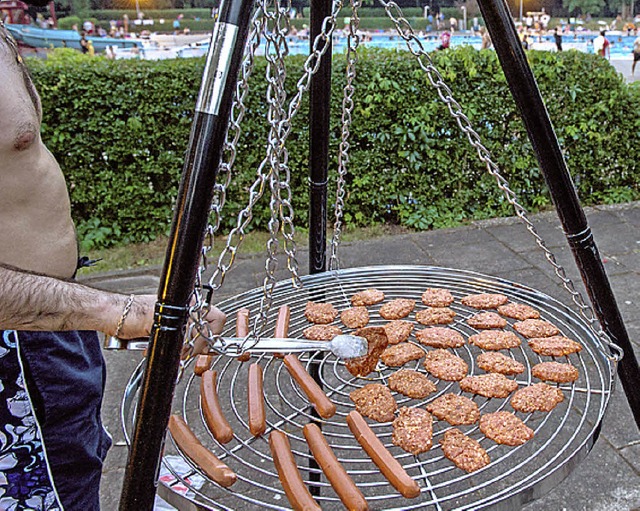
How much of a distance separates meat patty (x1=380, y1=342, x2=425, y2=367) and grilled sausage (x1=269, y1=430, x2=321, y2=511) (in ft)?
1.38

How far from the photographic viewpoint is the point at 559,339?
5.43 ft

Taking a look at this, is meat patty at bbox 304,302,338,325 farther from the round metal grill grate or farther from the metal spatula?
the metal spatula

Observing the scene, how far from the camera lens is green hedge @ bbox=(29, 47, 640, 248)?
4738 mm

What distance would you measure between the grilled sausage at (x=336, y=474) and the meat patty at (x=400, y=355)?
36 centimetres

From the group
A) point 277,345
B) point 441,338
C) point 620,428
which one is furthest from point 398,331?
point 620,428

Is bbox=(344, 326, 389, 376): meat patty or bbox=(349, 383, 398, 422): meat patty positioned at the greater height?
bbox=(344, 326, 389, 376): meat patty

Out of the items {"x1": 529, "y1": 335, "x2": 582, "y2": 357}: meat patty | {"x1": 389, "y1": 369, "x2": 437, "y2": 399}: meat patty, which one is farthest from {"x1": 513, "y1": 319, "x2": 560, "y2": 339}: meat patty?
{"x1": 389, "y1": 369, "x2": 437, "y2": 399}: meat patty

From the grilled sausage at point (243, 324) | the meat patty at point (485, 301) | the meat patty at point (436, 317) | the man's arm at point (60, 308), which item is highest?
the man's arm at point (60, 308)

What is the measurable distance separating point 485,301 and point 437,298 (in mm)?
156

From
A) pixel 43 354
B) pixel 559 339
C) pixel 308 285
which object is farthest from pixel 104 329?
pixel 559 339

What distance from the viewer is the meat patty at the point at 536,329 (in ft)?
5.57

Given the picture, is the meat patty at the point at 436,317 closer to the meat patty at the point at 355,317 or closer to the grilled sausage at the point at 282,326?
the meat patty at the point at 355,317

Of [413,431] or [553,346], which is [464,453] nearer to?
[413,431]

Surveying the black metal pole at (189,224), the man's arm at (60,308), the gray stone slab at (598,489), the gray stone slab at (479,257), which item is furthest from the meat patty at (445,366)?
the gray stone slab at (479,257)
